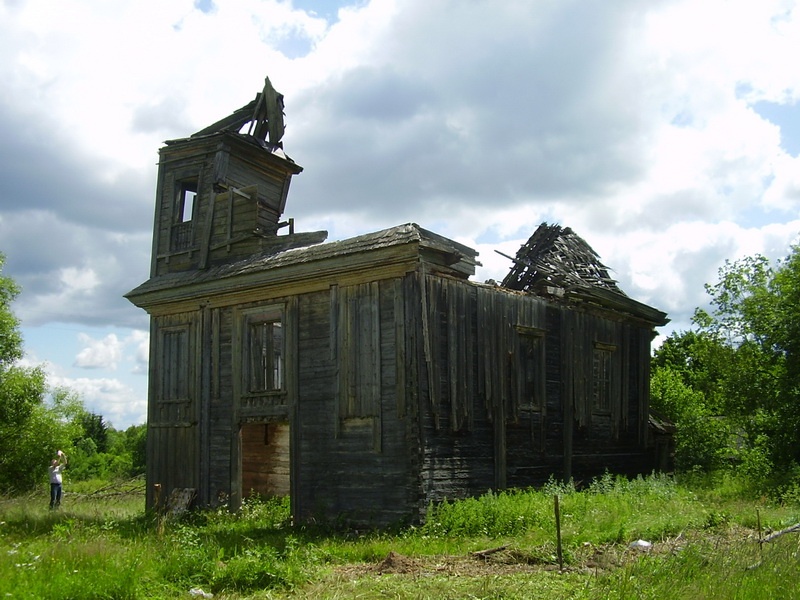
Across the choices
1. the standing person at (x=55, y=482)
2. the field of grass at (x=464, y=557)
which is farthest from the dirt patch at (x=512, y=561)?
the standing person at (x=55, y=482)

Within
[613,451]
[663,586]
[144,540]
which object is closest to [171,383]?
[144,540]

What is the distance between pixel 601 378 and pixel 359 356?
7.80 metres

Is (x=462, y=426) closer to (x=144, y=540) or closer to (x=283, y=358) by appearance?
(x=283, y=358)

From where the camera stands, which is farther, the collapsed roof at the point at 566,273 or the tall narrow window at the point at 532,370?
the collapsed roof at the point at 566,273

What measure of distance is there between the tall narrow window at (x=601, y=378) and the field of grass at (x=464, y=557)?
443 cm

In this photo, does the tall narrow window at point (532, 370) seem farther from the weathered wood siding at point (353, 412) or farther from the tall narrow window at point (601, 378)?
the weathered wood siding at point (353, 412)

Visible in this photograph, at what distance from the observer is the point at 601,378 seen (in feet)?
67.8

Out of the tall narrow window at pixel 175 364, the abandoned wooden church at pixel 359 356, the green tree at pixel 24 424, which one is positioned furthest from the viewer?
the green tree at pixel 24 424

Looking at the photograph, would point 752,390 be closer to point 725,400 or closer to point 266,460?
point 725,400

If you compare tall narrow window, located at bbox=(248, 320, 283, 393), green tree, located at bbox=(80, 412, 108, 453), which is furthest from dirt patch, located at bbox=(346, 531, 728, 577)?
green tree, located at bbox=(80, 412, 108, 453)

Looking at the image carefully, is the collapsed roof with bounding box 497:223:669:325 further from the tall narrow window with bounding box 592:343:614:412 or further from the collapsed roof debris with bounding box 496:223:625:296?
the tall narrow window with bounding box 592:343:614:412

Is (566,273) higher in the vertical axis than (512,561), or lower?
higher

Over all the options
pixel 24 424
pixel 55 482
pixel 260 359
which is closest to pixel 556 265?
pixel 260 359

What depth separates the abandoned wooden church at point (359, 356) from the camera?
1537 centimetres
